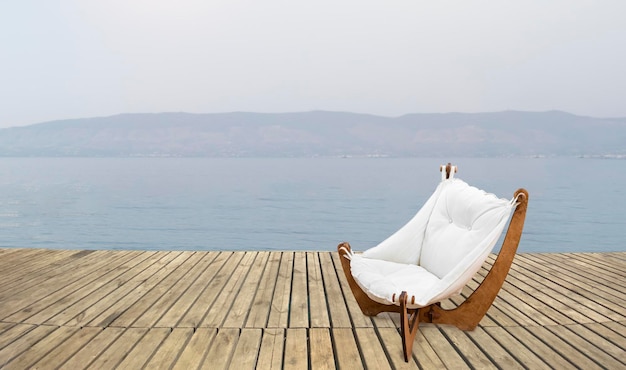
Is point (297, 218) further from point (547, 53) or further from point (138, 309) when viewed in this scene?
point (547, 53)

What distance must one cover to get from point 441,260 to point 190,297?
1537mm

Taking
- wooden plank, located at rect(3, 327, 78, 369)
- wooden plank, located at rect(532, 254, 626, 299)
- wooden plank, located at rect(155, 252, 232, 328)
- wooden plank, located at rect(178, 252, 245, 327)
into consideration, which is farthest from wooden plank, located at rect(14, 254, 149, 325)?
wooden plank, located at rect(532, 254, 626, 299)

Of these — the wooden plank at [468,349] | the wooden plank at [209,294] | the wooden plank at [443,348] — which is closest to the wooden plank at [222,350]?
the wooden plank at [209,294]

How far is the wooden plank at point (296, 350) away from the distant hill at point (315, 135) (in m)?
51.6

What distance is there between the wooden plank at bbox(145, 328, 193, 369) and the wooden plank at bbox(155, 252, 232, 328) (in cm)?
13

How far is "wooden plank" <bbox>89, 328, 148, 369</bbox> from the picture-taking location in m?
2.08

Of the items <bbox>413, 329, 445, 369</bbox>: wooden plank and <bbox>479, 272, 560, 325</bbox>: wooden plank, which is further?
<bbox>479, 272, 560, 325</bbox>: wooden plank

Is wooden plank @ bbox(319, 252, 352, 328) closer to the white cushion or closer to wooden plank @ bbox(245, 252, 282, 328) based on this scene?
the white cushion

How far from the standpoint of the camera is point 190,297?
3027 mm

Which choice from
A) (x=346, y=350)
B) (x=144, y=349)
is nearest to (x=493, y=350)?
(x=346, y=350)

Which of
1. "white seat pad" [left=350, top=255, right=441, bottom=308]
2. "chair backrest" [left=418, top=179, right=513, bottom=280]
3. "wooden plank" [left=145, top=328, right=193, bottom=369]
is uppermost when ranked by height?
"chair backrest" [left=418, top=179, right=513, bottom=280]

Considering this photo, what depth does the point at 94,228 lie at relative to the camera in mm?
13797

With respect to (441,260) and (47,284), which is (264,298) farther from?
(47,284)

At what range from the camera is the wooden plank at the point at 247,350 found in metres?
2.07
